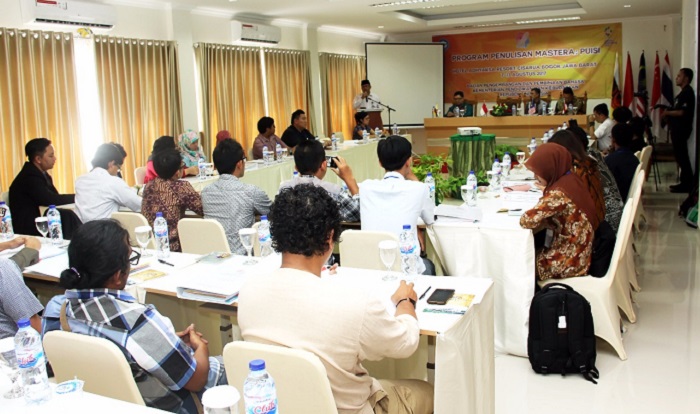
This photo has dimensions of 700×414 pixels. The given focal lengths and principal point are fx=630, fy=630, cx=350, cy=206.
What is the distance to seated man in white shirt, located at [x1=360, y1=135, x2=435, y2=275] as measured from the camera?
3428 mm

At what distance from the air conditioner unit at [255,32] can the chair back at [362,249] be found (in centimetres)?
649

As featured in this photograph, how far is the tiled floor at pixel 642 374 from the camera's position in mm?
3049

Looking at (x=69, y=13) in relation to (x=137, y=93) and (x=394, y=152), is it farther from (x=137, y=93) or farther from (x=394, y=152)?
(x=394, y=152)

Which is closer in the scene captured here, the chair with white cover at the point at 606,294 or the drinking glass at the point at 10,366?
the drinking glass at the point at 10,366

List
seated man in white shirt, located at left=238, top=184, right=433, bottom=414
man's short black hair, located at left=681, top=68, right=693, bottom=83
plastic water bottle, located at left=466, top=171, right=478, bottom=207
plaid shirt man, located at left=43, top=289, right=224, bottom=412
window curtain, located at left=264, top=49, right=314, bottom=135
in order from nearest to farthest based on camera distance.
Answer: seated man in white shirt, located at left=238, top=184, right=433, bottom=414
plaid shirt man, located at left=43, top=289, right=224, bottom=412
plastic water bottle, located at left=466, top=171, right=478, bottom=207
man's short black hair, located at left=681, top=68, right=693, bottom=83
window curtain, located at left=264, top=49, right=314, bottom=135

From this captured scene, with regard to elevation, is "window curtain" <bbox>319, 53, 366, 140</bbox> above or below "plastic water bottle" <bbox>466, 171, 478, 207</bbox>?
above

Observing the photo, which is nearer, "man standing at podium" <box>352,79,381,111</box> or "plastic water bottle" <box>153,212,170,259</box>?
"plastic water bottle" <box>153,212,170,259</box>

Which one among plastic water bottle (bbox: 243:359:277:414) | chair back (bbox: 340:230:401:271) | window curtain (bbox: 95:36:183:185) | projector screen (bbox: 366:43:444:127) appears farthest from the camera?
projector screen (bbox: 366:43:444:127)

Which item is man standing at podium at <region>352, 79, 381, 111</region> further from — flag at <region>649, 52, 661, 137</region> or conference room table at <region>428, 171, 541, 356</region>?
conference room table at <region>428, 171, 541, 356</region>

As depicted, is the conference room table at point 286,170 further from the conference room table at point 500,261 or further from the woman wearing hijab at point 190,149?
the conference room table at point 500,261

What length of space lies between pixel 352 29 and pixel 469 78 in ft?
8.95

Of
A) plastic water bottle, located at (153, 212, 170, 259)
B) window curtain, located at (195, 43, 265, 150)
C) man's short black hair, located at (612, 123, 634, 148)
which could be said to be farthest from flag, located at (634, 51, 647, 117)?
plastic water bottle, located at (153, 212, 170, 259)

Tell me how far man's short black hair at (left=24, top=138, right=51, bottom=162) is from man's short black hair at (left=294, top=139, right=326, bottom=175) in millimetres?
2352

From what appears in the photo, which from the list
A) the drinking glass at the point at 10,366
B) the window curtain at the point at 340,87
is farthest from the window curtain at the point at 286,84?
the drinking glass at the point at 10,366
